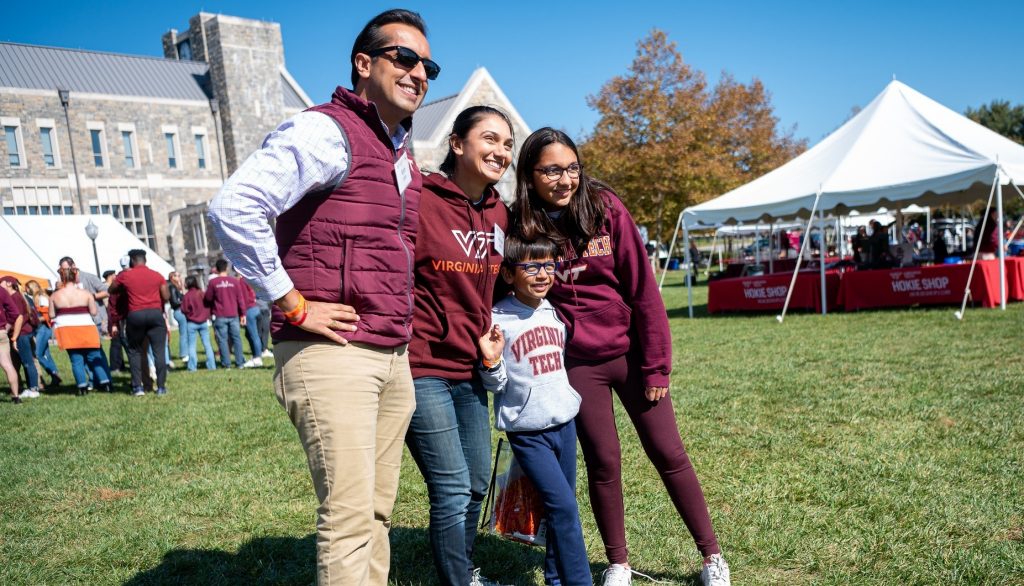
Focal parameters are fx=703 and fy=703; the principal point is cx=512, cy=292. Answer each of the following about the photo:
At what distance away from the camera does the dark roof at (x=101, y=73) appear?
33.3 metres

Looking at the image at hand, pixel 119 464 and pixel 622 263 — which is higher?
pixel 622 263

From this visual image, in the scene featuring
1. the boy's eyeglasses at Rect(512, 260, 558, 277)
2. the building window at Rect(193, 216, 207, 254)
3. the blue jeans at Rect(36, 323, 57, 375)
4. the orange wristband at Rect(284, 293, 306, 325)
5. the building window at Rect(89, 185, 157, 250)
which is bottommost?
the blue jeans at Rect(36, 323, 57, 375)

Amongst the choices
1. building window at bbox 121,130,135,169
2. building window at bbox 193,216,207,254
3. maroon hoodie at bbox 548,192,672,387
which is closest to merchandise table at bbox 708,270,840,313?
maroon hoodie at bbox 548,192,672,387

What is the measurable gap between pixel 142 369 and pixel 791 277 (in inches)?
440

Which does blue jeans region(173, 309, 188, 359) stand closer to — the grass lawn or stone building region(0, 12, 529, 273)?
the grass lawn

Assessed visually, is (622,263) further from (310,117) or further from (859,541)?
(859,541)

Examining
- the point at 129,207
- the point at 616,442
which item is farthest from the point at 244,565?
the point at 129,207

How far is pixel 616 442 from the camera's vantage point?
112 inches

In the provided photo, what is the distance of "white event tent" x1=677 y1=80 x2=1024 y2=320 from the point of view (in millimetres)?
11117

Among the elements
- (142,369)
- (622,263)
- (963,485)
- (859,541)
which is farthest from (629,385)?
(142,369)

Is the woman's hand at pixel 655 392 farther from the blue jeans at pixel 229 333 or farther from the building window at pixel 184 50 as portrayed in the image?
the building window at pixel 184 50

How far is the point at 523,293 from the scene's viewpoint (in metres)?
2.74

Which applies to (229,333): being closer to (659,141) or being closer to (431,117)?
(659,141)

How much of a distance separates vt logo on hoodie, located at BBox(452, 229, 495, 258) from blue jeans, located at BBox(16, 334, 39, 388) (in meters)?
10.7
